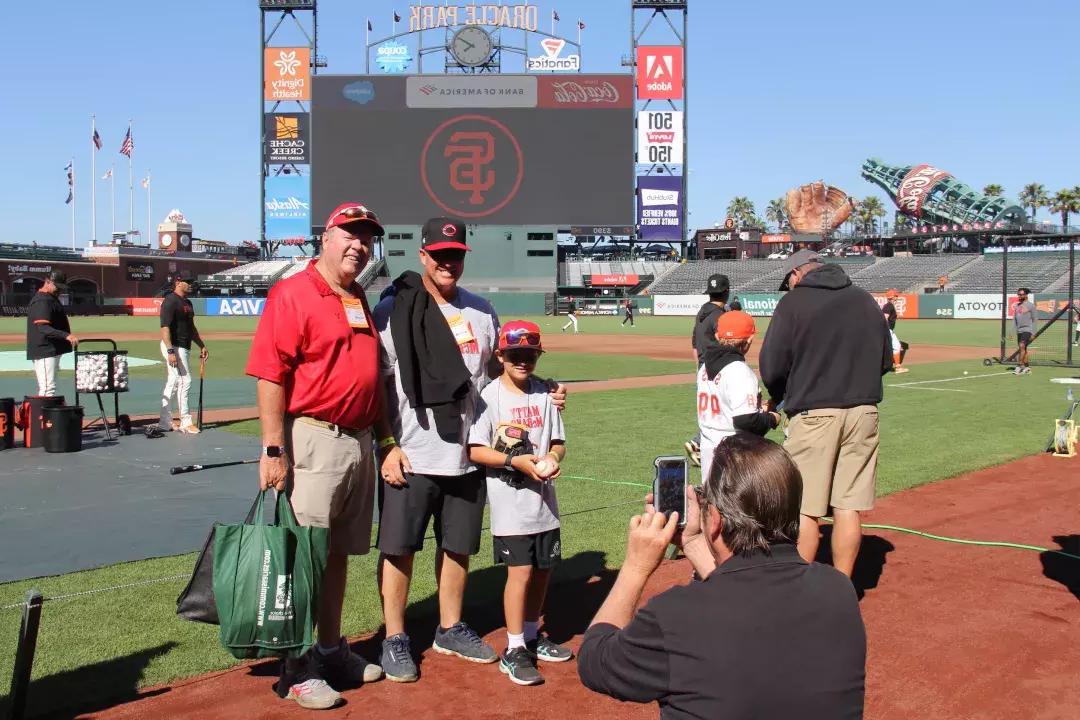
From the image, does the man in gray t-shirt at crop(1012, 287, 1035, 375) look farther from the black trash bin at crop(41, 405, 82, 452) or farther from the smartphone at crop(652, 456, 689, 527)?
the smartphone at crop(652, 456, 689, 527)

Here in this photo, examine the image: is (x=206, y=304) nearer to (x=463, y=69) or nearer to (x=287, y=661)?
(x=463, y=69)

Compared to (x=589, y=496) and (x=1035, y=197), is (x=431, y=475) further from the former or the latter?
(x=1035, y=197)

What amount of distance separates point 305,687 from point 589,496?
14.0 feet

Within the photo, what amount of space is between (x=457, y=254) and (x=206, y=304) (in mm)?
65266

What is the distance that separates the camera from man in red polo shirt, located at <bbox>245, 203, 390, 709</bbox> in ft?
13.0

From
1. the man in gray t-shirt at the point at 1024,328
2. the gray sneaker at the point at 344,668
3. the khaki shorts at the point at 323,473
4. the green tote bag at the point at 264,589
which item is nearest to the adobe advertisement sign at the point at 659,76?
the man in gray t-shirt at the point at 1024,328

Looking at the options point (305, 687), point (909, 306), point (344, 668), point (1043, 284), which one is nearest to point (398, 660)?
point (344, 668)

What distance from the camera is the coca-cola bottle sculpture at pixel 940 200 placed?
76.1m

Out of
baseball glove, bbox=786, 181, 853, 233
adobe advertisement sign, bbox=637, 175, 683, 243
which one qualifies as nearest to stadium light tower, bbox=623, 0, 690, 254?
adobe advertisement sign, bbox=637, 175, 683, 243

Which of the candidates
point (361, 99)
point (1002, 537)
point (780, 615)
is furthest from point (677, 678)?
point (361, 99)

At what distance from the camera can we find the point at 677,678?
7.13 ft

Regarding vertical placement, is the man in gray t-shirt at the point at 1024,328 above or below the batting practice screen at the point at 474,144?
below

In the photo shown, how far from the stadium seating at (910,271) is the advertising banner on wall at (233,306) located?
3946 cm

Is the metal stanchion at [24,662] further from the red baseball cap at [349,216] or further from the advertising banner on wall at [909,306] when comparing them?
the advertising banner on wall at [909,306]
